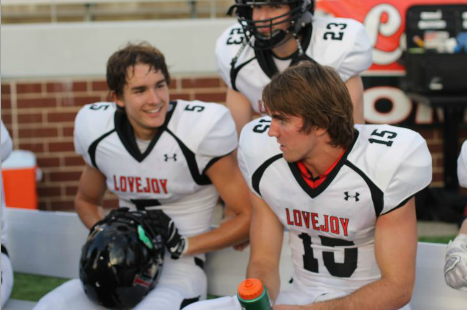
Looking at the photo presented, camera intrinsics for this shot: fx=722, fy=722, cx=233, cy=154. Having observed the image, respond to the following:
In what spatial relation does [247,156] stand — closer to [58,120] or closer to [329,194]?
[329,194]

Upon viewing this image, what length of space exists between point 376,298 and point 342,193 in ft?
1.16

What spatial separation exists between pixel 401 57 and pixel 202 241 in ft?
9.58

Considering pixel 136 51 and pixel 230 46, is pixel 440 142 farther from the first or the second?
pixel 136 51

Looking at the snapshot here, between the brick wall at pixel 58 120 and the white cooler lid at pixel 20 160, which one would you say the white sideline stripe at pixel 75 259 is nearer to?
the white cooler lid at pixel 20 160

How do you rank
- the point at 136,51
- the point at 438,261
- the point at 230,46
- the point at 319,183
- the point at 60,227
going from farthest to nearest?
the point at 60,227
the point at 230,46
the point at 136,51
the point at 438,261
the point at 319,183

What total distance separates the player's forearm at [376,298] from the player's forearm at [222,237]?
75 cm

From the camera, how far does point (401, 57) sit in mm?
5312

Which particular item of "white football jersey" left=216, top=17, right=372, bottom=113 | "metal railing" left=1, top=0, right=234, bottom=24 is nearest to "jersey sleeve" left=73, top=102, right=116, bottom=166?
"white football jersey" left=216, top=17, right=372, bottom=113

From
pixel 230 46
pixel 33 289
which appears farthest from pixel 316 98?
pixel 33 289

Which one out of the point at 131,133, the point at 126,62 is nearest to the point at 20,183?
the point at 131,133

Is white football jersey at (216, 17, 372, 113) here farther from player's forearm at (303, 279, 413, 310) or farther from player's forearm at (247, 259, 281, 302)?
player's forearm at (303, 279, 413, 310)

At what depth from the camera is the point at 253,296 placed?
1.96 metres

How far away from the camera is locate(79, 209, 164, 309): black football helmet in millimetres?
2656

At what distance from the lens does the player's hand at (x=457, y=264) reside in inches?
91.5
